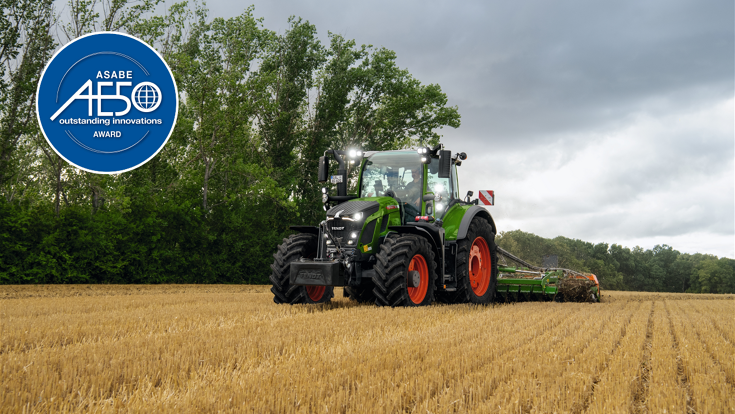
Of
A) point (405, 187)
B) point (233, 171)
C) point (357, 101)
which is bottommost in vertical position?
point (405, 187)

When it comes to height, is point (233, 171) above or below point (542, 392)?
above

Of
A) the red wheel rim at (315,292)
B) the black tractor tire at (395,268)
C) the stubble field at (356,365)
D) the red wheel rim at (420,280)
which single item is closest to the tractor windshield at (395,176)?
the red wheel rim at (420,280)

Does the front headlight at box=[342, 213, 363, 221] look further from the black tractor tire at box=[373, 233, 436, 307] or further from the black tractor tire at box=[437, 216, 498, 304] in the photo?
the black tractor tire at box=[437, 216, 498, 304]

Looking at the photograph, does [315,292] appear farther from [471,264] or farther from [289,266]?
[471,264]

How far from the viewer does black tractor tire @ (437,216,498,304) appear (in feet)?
28.8

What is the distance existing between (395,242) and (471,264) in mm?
2517

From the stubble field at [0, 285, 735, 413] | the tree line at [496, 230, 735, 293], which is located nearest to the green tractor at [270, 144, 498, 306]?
the stubble field at [0, 285, 735, 413]

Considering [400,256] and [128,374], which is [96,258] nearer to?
[400,256]

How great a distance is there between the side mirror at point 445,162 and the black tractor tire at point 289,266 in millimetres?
2252

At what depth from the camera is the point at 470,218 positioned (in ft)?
29.5

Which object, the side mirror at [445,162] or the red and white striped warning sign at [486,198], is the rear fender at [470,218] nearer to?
the red and white striped warning sign at [486,198]

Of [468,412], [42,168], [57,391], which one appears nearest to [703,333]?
[468,412]

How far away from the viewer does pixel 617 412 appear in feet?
9.14

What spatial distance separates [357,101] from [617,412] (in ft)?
90.9
